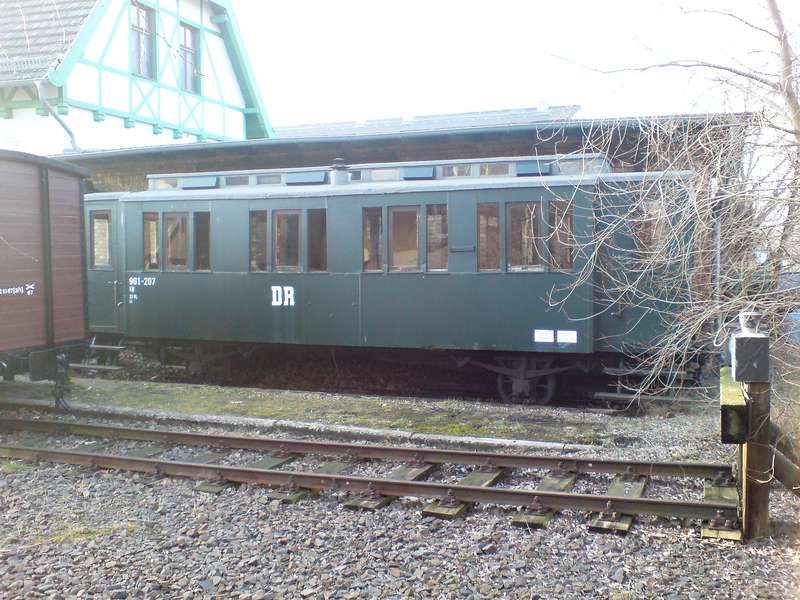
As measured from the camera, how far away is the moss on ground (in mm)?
8453

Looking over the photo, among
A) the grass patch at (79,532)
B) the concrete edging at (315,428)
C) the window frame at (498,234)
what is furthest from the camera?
the window frame at (498,234)

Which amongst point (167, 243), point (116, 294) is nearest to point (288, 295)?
point (167, 243)

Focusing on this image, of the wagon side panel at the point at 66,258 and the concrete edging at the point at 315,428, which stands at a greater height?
the wagon side panel at the point at 66,258

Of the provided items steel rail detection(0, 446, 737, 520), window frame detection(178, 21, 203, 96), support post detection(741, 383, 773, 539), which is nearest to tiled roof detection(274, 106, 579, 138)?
window frame detection(178, 21, 203, 96)

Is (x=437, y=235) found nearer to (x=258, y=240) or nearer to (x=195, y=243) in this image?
(x=258, y=240)

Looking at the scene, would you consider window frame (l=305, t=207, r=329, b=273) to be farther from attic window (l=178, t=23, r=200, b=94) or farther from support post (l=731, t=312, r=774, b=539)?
attic window (l=178, t=23, r=200, b=94)

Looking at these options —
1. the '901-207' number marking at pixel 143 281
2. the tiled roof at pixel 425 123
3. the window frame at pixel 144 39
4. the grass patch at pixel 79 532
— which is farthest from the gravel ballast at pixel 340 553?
the window frame at pixel 144 39

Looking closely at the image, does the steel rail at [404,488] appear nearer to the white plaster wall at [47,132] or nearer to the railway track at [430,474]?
the railway track at [430,474]

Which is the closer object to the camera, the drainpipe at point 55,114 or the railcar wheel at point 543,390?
the railcar wheel at point 543,390

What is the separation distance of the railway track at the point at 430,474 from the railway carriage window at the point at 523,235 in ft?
11.7

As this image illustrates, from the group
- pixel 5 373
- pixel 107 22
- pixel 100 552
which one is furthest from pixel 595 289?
pixel 107 22

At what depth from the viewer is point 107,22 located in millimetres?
17203

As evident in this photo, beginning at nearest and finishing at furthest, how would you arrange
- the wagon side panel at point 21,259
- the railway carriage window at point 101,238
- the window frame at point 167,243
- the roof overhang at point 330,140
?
1. the wagon side panel at point 21,259
2. the roof overhang at point 330,140
3. the window frame at point 167,243
4. the railway carriage window at point 101,238

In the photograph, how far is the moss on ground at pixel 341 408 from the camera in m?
8.45
